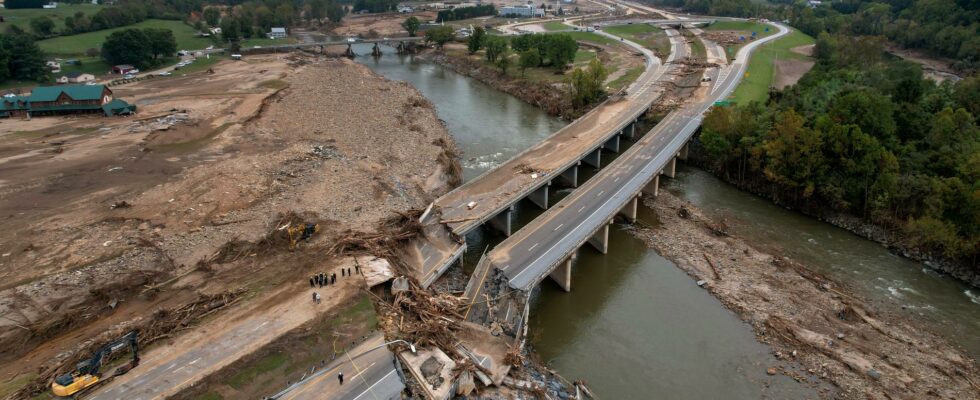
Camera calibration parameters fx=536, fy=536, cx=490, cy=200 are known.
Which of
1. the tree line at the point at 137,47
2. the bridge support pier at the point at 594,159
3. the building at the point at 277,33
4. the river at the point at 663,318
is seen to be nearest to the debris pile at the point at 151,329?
the river at the point at 663,318

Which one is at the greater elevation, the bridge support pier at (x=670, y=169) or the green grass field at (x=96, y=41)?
the green grass field at (x=96, y=41)

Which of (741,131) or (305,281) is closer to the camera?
(305,281)

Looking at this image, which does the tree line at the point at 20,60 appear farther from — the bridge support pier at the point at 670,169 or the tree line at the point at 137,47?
the bridge support pier at the point at 670,169

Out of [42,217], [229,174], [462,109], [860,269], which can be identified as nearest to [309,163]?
[229,174]

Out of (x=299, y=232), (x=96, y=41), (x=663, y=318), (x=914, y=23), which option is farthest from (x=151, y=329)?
(x=914, y=23)

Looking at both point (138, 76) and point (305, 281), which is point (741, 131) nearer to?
point (305, 281)

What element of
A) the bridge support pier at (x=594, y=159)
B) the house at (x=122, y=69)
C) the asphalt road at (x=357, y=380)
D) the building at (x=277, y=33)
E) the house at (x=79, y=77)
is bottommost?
the asphalt road at (x=357, y=380)

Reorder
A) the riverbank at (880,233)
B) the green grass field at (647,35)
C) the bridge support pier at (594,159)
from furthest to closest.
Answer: the green grass field at (647,35)
the bridge support pier at (594,159)
the riverbank at (880,233)
